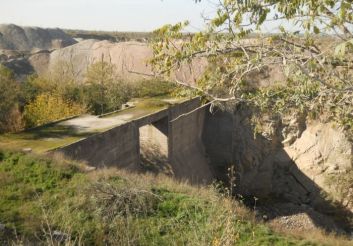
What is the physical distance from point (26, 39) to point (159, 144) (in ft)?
144

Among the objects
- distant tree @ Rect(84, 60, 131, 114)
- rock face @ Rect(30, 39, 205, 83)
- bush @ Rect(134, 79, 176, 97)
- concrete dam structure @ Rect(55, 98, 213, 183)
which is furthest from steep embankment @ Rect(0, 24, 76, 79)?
concrete dam structure @ Rect(55, 98, 213, 183)

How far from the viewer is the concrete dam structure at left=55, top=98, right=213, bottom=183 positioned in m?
15.8

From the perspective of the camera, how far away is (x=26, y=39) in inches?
2306

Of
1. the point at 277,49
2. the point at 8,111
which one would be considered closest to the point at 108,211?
the point at 277,49

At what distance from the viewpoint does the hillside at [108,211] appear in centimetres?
809

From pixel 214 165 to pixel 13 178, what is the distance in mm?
17272

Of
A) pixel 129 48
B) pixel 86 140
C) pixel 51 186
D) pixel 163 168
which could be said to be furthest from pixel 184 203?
pixel 129 48

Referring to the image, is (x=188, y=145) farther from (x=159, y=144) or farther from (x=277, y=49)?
(x=277, y=49)

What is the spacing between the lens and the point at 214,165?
26891 millimetres

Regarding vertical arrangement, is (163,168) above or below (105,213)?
below

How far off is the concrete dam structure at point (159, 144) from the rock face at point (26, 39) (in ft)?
123

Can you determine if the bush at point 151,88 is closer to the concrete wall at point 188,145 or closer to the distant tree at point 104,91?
the distant tree at point 104,91

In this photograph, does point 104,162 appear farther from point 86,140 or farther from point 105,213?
point 105,213

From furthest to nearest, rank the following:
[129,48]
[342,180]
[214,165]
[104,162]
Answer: [129,48] < [214,165] < [342,180] < [104,162]
